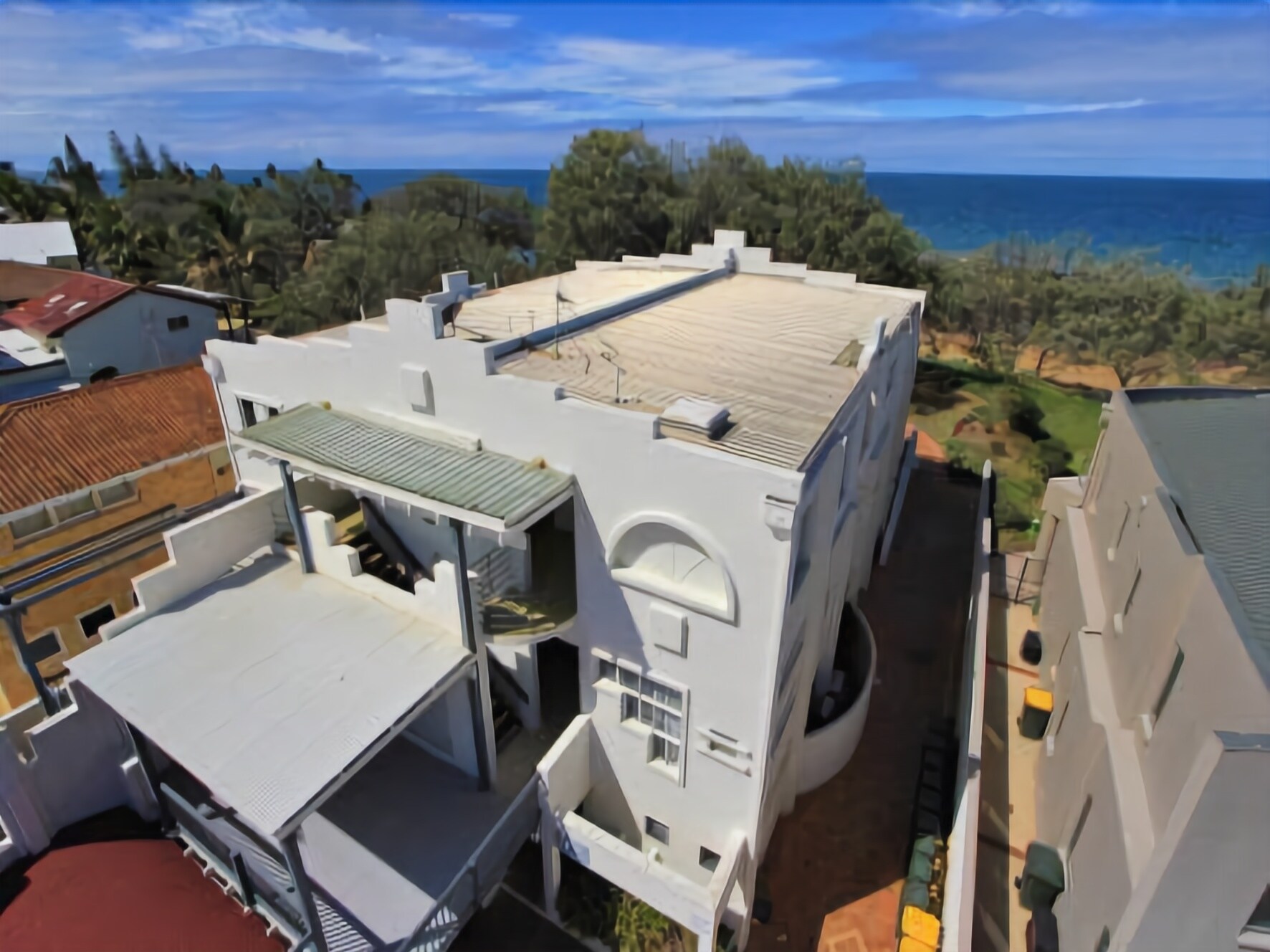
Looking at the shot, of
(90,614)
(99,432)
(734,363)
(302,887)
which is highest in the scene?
(734,363)

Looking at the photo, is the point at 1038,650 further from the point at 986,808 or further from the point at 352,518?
the point at 352,518

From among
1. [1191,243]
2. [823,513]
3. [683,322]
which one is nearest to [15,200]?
[683,322]

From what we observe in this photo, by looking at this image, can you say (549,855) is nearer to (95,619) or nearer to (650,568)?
(650,568)

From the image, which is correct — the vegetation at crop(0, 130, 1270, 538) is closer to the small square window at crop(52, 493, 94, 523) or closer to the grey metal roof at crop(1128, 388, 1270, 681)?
the grey metal roof at crop(1128, 388, 1270, 681)

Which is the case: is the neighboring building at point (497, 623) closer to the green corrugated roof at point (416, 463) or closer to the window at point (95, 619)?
the green corrugated roof at point (416, 463)

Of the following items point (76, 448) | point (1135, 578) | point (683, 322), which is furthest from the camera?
point (76, 448)

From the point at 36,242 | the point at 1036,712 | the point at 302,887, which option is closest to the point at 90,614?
the point at 302,887
